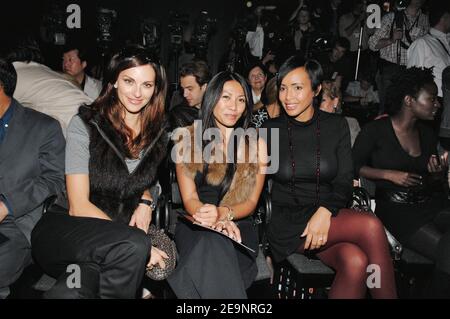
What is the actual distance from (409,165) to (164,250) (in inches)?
67.7

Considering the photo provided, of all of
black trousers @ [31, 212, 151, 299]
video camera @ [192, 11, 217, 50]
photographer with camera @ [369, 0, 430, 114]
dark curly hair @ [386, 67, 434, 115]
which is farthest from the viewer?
video camera @ [192, 11, 217, 50]

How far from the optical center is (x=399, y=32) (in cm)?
543

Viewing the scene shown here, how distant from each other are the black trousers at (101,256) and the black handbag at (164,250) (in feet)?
0.65

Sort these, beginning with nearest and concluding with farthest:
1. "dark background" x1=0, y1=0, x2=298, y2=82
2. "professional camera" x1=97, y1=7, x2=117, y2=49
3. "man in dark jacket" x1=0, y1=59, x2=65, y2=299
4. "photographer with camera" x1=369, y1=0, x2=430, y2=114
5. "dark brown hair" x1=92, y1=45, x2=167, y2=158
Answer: "man in dark jacket" x1=0, y1=59, x2=65, y2=299, "dark brown hair" x1=92, y1=45, x2=167, y2=158, "photographer with camera" x1=369, y1=0, x2=430, y2=114, "professional camera" x1=97, y1=7, x2=117, y2=49, "dark background" x1=0, y1=0, x2=298, y2=82

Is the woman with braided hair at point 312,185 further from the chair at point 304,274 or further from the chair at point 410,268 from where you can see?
the chair at point 410,268

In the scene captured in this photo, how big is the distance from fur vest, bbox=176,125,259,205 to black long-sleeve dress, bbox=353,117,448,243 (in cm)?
85

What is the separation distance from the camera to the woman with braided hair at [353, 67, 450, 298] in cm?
289

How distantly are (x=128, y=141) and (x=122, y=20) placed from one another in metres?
5.64

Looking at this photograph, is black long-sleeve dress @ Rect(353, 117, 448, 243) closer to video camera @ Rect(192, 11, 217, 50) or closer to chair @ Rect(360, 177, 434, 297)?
chair @ Rect(360, 177, 434, 297)

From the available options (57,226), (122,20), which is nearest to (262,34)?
(122,20)

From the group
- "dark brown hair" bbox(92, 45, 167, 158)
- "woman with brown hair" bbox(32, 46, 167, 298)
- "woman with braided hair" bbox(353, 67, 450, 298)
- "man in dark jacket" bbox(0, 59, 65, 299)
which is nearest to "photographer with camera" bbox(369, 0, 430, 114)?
"woman with braided hair" bbox(353, 67, 450, 298)

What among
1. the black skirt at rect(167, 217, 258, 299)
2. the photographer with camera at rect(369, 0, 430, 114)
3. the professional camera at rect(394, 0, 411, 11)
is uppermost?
the professional camera at rect(394, 0, 411, 11)

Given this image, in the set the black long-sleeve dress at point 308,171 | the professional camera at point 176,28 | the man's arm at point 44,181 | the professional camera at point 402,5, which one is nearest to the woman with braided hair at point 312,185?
the black long-sleeve dress at point 308,171

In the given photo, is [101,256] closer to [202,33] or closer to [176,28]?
[176,28]
